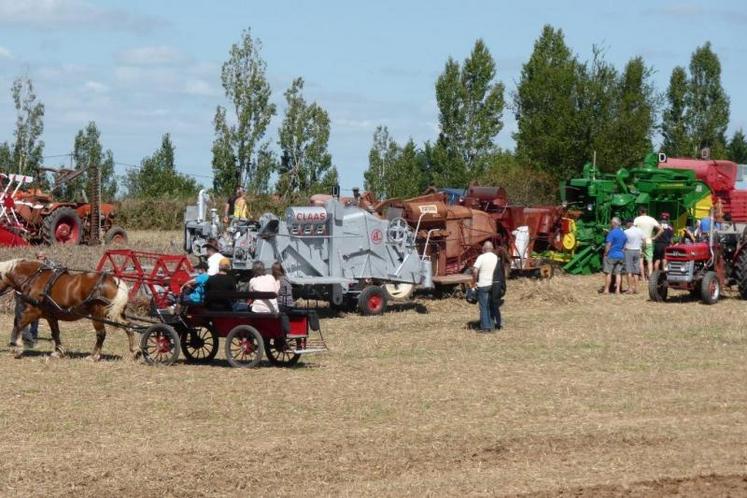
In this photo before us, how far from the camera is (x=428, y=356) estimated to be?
17.7 metres

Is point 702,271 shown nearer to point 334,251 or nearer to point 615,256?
point 615,256

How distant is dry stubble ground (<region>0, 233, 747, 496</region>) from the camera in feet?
33.9

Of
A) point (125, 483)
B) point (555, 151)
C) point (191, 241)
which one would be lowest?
point (125, 483)

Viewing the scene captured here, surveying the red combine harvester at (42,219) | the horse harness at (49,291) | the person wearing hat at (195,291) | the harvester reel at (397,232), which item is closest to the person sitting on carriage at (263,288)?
the person wearing hat at (195,291)

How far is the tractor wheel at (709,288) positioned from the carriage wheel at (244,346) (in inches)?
431

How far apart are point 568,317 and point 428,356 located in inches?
205

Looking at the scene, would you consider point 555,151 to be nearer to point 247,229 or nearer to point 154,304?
point 247,229

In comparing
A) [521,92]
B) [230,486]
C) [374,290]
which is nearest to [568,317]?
[374,290]

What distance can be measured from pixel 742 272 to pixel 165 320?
12503mm

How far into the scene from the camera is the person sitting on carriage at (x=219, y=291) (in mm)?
16109

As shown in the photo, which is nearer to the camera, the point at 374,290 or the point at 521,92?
the point at 374,290

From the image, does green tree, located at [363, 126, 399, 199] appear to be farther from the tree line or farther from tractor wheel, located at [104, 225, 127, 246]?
tractor wheel, located at [104, 225, 127, 246]

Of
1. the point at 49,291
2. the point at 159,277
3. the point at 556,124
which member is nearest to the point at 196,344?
the point at 49,291

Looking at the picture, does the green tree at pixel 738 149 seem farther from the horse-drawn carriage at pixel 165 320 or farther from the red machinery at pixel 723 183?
the horse-drawn carriage at pixel 165 320
